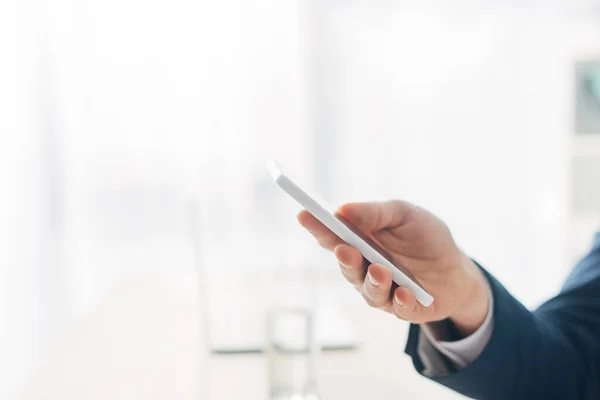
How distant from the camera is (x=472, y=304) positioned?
0.74 m

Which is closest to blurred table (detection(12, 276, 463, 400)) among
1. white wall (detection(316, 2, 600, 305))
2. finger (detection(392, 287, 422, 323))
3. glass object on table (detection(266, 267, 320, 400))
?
glass object on table (detection(266, 267, 320, 400))

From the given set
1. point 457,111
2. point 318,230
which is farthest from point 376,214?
point 457,111

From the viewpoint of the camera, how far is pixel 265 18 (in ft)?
6.27

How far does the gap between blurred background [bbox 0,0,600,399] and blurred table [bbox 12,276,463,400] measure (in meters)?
0.82

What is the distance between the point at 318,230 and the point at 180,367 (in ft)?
1.17

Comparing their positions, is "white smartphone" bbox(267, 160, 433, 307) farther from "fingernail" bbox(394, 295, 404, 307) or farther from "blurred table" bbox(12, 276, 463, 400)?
"blurred table" bbox(12, 276, 463, 400)

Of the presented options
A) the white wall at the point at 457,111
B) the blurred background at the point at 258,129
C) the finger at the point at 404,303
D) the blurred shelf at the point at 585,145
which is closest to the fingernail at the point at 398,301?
the finger at the point at 404,303

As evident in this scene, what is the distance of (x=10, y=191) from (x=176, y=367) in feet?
4.45

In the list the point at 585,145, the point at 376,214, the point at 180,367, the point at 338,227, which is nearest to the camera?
the point at 338,227

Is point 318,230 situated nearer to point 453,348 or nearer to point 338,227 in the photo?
point 338,227

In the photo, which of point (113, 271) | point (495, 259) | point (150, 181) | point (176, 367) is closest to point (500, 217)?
point (495, 259)

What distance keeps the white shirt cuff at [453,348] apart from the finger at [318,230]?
19 cm

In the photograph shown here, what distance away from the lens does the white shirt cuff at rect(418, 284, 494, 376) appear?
73 cm

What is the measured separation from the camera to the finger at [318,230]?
0.60m
